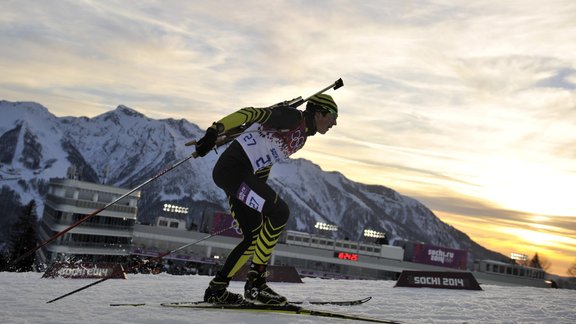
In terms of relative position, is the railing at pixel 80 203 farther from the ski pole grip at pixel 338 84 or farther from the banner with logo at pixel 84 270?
the ski pole grip at pixel 338 84

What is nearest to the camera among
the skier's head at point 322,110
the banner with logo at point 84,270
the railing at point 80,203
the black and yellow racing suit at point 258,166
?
the black and yellow racing suit at point 258,166

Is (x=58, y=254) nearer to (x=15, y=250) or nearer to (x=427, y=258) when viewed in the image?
(x=15, y=250)

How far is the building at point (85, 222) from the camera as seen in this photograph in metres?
67.2

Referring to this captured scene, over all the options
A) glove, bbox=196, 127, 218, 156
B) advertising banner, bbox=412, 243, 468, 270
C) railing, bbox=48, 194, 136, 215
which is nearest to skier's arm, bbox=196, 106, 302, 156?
glove, bbox=196, 127, 218, 156

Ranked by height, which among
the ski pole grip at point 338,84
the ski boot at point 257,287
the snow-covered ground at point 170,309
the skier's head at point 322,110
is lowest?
the snow-covered ground at point 170,309

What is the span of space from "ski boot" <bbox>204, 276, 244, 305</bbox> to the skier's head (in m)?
2.01

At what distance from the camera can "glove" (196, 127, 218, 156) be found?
5633 millimetres

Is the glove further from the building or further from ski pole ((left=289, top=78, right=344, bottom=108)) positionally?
the building

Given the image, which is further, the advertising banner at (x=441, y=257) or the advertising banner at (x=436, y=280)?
the advertising banner at (x=441, y=257)

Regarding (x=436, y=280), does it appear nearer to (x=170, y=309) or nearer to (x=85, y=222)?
(x=170, y=309)

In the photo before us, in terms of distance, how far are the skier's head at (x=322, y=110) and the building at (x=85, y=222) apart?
207 ft

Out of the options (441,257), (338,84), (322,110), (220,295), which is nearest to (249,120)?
(322,110)

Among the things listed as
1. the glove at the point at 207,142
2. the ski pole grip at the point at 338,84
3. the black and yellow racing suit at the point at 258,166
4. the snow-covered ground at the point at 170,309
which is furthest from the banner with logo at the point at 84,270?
the ski pole grip at the point at 338,84

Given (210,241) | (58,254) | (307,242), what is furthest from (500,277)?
(58,254)
